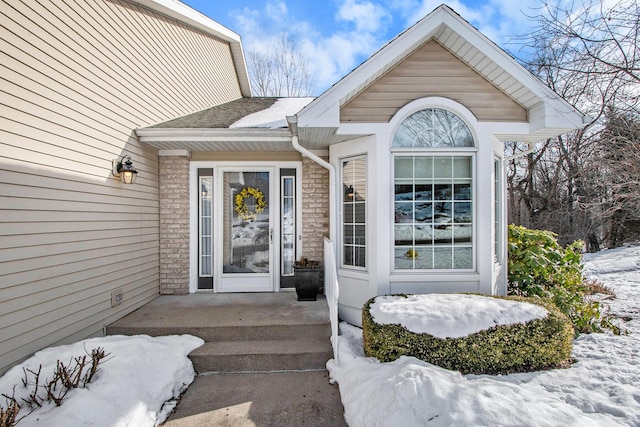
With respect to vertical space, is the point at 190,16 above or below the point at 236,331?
above

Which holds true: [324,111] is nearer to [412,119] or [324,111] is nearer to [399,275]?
[412,119]

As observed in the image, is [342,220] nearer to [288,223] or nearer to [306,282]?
[306,282]

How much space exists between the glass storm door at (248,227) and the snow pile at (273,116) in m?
0.81

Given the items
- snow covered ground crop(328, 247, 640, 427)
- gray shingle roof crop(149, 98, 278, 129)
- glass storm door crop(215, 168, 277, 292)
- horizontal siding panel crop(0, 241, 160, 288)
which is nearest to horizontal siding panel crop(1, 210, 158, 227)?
horizontal siding panel crop(0, 241, 160, 288)

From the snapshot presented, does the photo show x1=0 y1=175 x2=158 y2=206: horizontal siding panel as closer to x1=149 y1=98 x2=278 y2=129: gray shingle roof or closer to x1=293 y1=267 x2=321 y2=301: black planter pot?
x1=149 y1=98 x2=278 y2=129: gray shingle roof

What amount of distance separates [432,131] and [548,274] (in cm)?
287

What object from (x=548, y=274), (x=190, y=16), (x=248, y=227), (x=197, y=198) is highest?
(x=190, y=16)

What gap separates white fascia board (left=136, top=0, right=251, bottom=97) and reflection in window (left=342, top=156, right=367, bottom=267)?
401 cm

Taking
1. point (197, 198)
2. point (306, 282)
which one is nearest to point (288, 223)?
point (306, 282)

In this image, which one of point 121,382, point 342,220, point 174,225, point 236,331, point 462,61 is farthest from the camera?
point 174,225

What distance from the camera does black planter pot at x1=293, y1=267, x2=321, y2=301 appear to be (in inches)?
198

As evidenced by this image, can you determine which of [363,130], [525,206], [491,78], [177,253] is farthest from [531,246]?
[525,206]

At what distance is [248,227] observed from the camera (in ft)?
18.5

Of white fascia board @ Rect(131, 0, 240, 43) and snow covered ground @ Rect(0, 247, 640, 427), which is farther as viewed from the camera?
white fascia board @ Rect(131, 0, 240, 43)
